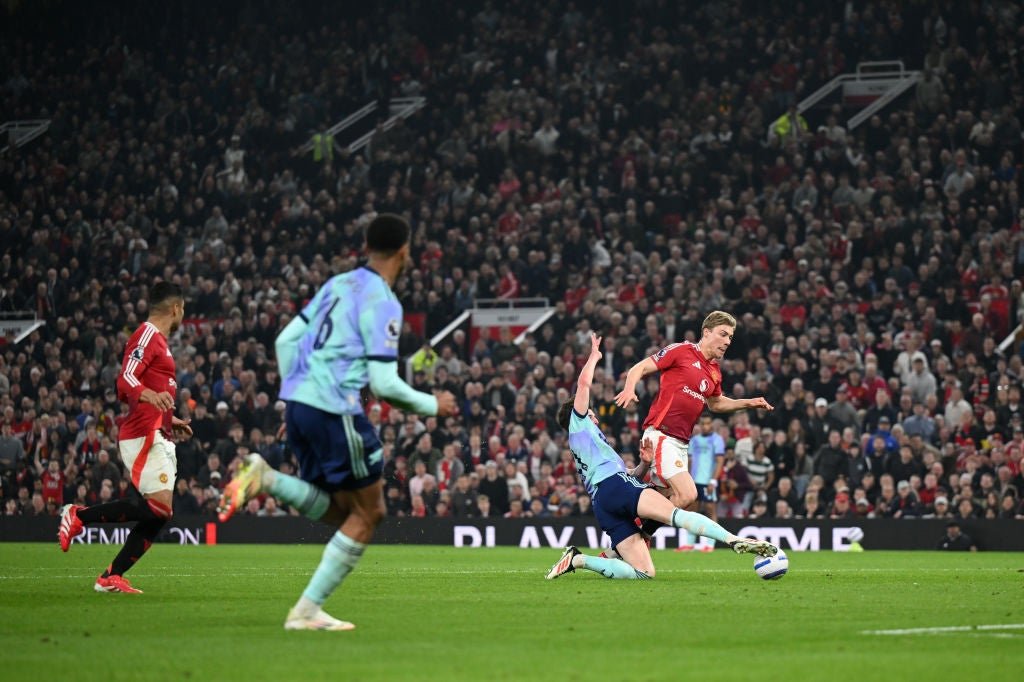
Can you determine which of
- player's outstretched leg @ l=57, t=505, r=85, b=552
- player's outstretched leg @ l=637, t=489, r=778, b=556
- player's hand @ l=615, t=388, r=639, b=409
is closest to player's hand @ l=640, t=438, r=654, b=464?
player's outstretched leg @ l=637, t=489, r=778, b=556

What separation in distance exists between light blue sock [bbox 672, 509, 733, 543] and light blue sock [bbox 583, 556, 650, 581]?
0.70m

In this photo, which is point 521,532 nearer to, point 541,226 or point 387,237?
point 541,226

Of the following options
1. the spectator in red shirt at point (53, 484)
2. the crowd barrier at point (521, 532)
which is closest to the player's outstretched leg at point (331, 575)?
the crowd barrier at point (521, 532)

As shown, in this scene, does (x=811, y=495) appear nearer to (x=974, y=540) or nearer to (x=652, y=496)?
(x=974, y=540)

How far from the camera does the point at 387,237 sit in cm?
918

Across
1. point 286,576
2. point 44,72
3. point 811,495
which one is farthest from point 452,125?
point 286,576

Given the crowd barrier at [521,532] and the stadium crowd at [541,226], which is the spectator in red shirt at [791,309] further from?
the crowd barrier at [521,532]

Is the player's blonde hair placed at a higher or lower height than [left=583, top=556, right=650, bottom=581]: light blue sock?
higher

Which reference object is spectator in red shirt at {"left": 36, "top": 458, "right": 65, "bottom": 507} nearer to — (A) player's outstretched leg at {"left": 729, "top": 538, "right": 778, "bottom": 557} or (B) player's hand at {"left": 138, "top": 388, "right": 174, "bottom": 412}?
(B) player's hand at {"left": 138, "top": 388, "right": 174, "bottom": 412}

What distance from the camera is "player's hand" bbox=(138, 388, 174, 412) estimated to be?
492 inches

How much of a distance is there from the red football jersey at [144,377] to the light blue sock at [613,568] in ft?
13.1

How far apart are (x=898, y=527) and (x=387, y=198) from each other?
54.0 feet

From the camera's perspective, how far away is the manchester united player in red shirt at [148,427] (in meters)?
12.5

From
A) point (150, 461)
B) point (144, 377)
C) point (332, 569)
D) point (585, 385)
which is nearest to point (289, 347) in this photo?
point (332, 569)
